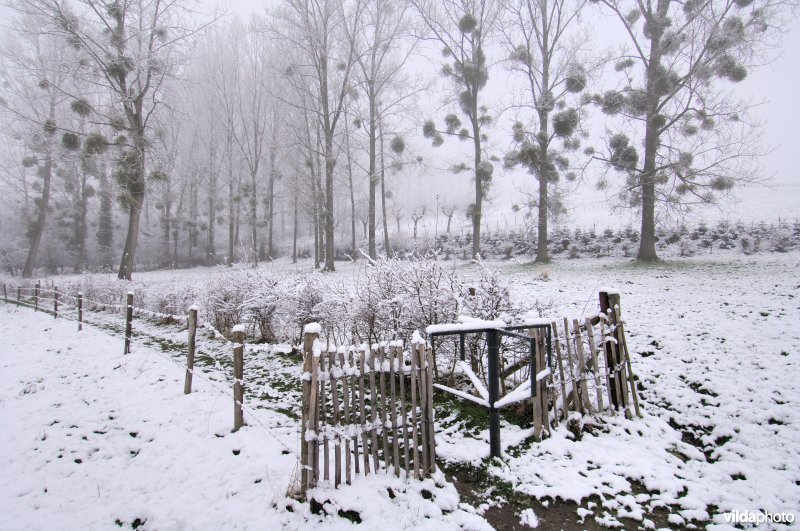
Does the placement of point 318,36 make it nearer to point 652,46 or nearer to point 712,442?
point 652,46

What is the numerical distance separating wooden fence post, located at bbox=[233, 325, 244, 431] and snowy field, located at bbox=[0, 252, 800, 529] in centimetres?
16

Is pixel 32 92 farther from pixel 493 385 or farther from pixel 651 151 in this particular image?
pixel 651 151

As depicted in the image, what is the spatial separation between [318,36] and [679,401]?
18845mm

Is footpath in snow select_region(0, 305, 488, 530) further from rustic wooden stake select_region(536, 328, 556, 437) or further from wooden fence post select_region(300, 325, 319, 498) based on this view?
rustic wooden stake select_region(536, 328, 556, 437)

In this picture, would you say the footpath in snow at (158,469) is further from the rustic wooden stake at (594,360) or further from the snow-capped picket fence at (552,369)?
the rustic wooden stake at (594,360)

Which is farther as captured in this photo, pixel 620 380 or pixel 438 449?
pixel 620 380

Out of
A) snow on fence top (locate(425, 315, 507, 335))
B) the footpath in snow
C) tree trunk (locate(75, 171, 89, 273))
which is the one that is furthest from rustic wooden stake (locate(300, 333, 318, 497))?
tree trunk (locate(75, 171, 89, 273))

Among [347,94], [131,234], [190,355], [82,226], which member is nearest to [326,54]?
[347,94]

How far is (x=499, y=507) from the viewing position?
2.87 metres

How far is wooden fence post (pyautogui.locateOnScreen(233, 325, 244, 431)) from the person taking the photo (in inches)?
160

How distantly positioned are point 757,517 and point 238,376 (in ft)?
15.8

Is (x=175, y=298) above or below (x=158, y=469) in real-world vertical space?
above

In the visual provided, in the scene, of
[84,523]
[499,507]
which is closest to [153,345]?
[84,523]

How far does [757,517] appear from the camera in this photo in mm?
2736
